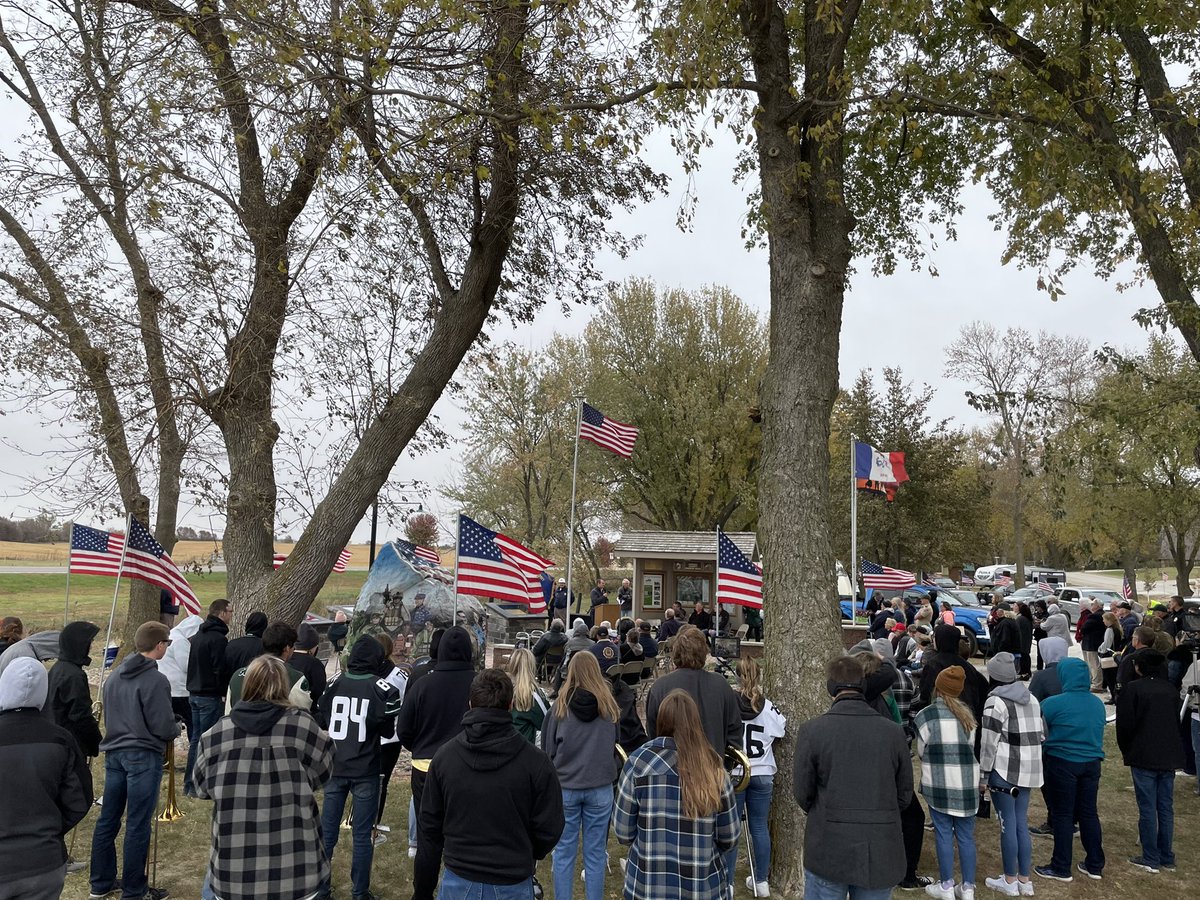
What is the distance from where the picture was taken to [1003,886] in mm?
6277

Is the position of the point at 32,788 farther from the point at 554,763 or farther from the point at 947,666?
the point at 947,666

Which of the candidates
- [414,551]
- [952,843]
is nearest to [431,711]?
[952,843]

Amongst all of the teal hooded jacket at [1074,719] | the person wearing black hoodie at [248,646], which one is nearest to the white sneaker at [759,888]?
the teal hooded jacket at [1074,719]

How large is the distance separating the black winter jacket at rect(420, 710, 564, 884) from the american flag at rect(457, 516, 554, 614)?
6.00 m

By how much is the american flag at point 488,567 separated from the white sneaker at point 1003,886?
557cm

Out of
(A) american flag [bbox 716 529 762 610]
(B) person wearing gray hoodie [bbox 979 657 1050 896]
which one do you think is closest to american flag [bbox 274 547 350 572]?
(A) american flag [bbox 716 529 762 610]

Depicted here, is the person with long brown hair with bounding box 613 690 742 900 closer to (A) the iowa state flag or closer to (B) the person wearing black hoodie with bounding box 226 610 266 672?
(B) the person wearing black hoodie with bounding box 226 610 266 672

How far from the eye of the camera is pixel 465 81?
9.30 metres

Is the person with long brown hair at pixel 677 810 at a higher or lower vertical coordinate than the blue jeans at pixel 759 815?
higher

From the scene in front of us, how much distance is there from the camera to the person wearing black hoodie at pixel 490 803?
363 centimetres

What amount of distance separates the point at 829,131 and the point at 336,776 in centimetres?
679

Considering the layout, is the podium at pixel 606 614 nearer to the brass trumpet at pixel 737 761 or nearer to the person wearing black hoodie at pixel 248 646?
the person wearing black hoodie at pixel 248 646

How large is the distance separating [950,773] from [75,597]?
1514 inches

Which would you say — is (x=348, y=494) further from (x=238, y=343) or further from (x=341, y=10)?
(x=341, y=10)
